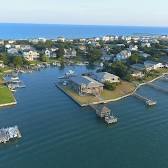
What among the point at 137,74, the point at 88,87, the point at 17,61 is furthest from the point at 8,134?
the point at 17,61

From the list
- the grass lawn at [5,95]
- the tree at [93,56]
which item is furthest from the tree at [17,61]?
the grass lawn at [5,95]

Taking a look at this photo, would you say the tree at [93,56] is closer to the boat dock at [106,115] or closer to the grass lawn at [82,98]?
the grass lawn at [82,98]

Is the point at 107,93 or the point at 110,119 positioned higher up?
the point at 110,119

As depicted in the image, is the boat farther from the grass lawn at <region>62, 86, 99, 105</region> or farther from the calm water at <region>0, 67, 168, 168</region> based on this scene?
the grass lawn at <region>62, 86, 99, 105</region>

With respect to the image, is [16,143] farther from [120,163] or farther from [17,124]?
[120,163]

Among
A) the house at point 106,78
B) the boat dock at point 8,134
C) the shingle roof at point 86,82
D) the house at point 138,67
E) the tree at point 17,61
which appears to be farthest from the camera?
the tree at point 17,61

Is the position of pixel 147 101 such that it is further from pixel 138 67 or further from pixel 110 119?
pixel 138 67

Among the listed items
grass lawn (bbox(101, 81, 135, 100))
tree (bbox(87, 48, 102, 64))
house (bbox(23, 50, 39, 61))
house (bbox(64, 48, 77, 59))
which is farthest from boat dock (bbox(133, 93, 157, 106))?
house (bbox(64, 48, 77, 59))
